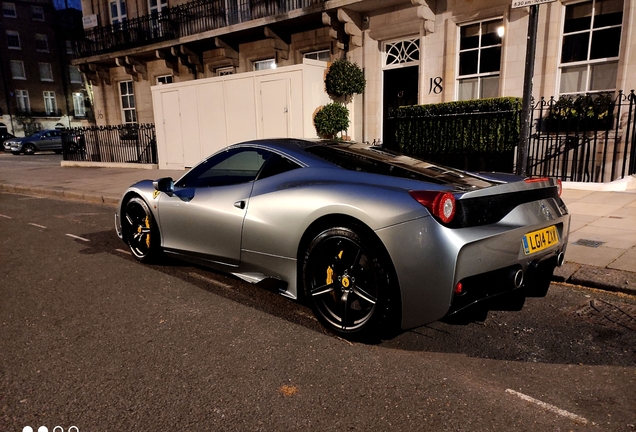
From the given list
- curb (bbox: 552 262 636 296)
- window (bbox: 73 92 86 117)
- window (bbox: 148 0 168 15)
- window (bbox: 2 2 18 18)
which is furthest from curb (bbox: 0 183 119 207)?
window (bbox: 2 2 18 18)

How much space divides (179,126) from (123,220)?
941 cm

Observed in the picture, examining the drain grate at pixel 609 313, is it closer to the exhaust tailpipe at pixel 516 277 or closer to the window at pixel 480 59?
the exhaust tailpipe at pixel 516 277

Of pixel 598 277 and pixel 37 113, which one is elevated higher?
pixel 37 113

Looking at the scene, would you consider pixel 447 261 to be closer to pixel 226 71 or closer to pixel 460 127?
pixel 460 127

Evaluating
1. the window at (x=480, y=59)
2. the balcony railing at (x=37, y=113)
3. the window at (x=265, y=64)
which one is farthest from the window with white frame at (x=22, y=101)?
the window at (x=480, y=59)

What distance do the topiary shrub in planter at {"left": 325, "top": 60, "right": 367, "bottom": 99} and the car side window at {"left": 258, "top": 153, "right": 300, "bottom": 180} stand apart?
846 cm

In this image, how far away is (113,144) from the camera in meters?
17.3

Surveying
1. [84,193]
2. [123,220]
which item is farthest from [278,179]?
[84,193]

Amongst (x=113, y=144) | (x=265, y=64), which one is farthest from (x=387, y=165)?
(x=113, y=144)

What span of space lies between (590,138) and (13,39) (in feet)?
182

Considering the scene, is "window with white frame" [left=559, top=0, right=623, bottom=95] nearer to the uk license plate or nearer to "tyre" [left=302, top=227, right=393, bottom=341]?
the uk license plate

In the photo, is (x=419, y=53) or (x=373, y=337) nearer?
(x=373, y=337)

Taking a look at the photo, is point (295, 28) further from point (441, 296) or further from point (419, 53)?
point (441, 296)

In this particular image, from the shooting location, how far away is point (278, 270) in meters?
3.28
